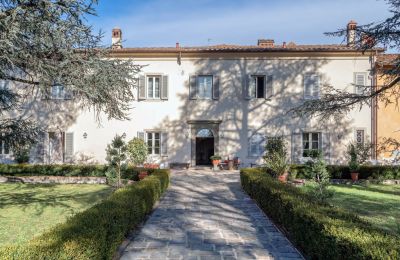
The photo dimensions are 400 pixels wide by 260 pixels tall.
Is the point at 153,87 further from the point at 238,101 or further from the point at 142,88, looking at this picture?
the point at 238,101

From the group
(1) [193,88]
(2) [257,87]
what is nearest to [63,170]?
(1) [193,88]

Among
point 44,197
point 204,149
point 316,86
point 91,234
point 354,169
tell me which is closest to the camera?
point 91,234

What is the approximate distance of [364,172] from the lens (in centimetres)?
1653

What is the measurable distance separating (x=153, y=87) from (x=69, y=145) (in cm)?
605

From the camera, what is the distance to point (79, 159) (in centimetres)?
2053

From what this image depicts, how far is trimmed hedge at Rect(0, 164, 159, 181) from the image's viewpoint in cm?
Result: 1528

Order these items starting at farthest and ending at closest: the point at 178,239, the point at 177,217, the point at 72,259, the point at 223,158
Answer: the point at 223,158
the point at 177,217
the point at 178,239
the point at 72,259

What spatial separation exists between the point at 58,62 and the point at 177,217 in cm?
441

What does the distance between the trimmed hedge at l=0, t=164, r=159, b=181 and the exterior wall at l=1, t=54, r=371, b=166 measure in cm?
419

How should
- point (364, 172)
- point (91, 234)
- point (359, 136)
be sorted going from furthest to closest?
point (359, 136), point (364, 172), point (91, 234)

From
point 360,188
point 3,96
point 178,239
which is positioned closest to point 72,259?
point 178,239

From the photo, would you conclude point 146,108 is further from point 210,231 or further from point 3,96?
point 210,231

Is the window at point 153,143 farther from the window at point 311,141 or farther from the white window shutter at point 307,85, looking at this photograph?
the white window shutter at point 307,85

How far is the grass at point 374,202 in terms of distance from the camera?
8242 mm
